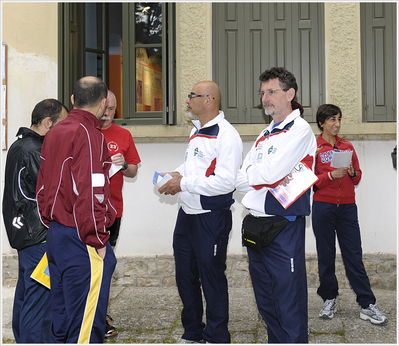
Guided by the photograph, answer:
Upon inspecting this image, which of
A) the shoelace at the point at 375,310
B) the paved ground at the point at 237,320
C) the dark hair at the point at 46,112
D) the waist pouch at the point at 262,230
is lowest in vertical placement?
the paved ground at the point at 237,320

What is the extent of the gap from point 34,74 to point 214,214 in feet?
12.9

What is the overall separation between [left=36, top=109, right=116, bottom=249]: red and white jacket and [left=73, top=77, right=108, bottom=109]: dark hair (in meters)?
0.17

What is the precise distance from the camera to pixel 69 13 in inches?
254

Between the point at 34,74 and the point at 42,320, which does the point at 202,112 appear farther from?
the point at 34,74

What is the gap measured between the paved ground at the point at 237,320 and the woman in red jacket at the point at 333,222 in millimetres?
225

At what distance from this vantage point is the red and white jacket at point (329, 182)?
16.2 feet

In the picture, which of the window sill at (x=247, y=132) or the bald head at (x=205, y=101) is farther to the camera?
the window sill at (x=247, y=132)

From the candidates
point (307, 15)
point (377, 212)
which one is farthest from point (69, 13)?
point (377, 212)

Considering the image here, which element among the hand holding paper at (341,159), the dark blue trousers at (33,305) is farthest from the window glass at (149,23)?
the dark blue trousers at (33,305)

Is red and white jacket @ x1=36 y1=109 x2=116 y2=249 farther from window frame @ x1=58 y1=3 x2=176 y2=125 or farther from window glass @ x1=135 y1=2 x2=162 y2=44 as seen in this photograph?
window glass @ x1=135 y1=2 x2=162 y2=44

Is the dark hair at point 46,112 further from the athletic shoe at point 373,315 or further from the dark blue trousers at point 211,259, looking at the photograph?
the athletic shoe at point 373,315

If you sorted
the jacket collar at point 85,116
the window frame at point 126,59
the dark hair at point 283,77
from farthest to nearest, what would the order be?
1. the window frame at point 126,59
2. the dark hair at point 283,77
3. the jacket collar at point 85,116

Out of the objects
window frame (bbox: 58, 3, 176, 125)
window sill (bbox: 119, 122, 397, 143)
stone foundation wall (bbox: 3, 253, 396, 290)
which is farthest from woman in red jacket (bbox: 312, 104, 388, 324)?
window frame (bbox: 58, 3, 176, 125)

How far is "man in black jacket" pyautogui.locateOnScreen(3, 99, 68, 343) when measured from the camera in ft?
11.8
